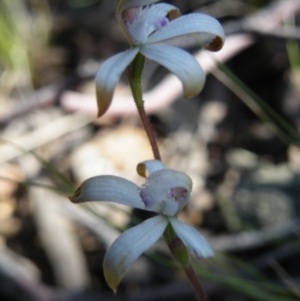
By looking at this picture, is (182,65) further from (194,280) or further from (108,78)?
(194,280)

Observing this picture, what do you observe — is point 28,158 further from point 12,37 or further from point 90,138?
point 12,37

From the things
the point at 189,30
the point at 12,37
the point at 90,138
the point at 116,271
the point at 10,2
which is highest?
the point at 10,2

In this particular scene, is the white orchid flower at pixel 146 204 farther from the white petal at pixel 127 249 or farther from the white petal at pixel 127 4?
the white petal at pixel 127 4

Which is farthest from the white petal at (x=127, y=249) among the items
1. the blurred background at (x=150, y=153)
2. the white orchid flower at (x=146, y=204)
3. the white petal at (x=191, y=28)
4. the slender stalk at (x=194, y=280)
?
the blurred background at (x=150, y=153)

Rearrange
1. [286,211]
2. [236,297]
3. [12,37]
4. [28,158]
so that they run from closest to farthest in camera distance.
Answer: [236,297] → [286,211] → [28,158] → [12,37]

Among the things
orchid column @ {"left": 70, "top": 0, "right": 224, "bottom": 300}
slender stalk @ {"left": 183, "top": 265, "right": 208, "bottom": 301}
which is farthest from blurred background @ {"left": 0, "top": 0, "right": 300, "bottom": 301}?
orchid column @ {"left": 70, "top": 0, "right": 224, "bottom": 300}

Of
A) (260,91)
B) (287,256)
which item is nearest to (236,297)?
(287,256)

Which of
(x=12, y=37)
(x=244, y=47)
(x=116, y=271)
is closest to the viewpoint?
(x=116, y=271)

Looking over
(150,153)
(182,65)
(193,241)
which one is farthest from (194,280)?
(150,153)
